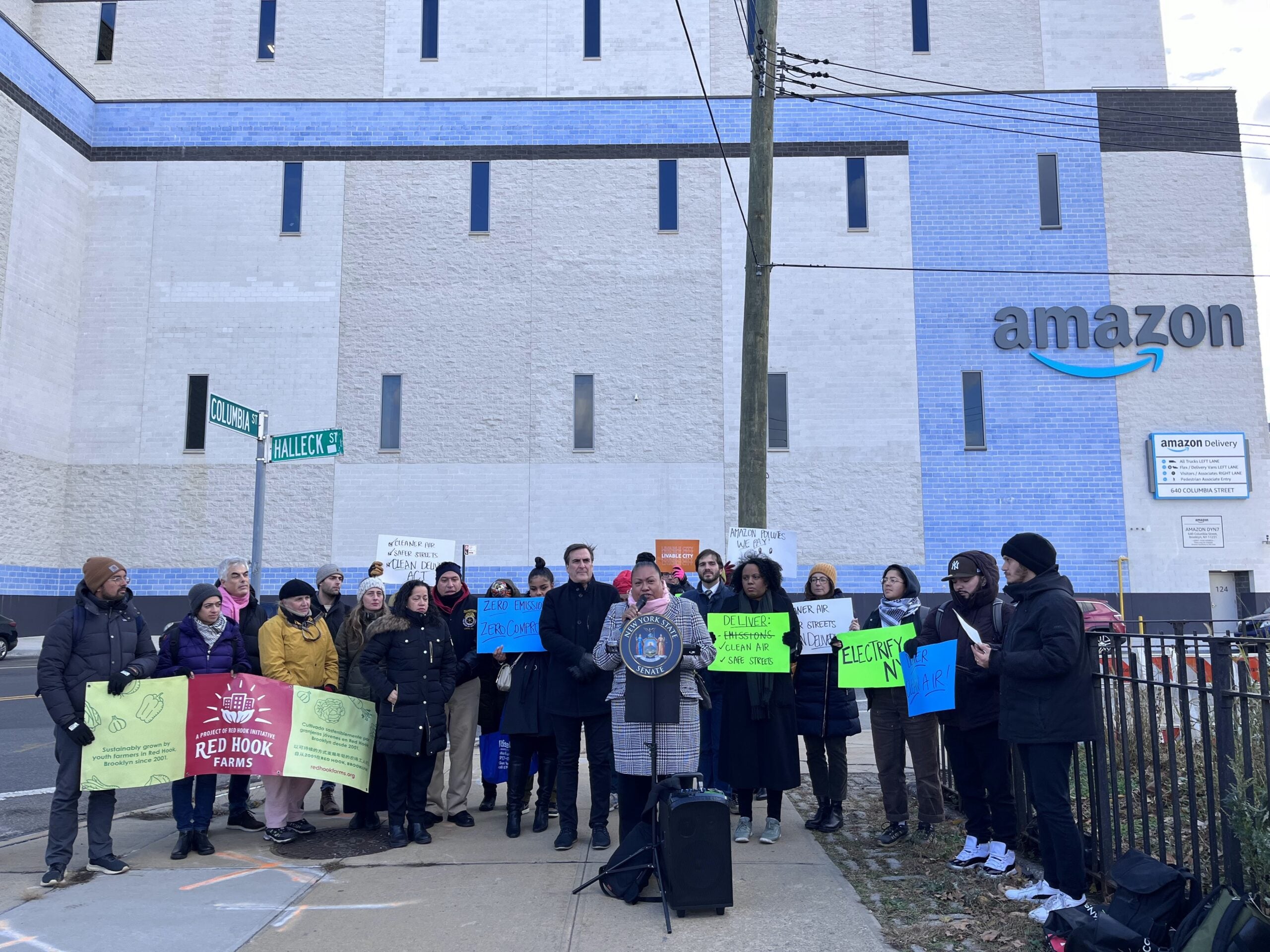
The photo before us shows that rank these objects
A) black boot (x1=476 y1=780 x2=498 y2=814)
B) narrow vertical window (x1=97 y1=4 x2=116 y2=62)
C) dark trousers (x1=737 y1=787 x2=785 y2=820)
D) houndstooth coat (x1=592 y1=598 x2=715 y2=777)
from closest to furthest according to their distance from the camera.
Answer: houndstooth coat (x1=592 y1=598 x2=715 y2=777)
dark trousers (x1=737 y1=787 x2=785 y2=820)
black boot (x1=476 y1=780 x2=498 y2=814)
narrow vertical window (x1=97 y1=4 x2=116 y2=62)

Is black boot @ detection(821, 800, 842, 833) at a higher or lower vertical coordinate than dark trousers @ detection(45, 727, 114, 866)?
lower

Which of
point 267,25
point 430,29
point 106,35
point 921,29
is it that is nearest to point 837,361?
point 921,29

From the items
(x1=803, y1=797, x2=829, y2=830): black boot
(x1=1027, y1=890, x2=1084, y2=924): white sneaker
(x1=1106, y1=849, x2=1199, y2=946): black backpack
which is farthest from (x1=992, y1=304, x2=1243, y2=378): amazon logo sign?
(x1=1106, y1=849, x2=1199, y2=946): black backpack

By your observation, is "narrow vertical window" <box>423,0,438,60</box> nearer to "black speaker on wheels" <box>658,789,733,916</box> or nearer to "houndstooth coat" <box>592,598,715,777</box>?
"houndstooth coat" <box>592,598,715,777</box>

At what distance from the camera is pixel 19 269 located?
82.5ft

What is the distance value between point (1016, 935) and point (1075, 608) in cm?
177

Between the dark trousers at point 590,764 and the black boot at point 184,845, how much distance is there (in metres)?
2.67

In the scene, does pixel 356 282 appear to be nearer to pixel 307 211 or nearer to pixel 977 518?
pixel 307 211

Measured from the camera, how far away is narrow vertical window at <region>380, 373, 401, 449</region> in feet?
87.8

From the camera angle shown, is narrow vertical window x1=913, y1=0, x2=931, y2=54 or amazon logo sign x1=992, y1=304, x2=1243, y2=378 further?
narrow vertical window x1=913, y1=0, x2=931, y2=54

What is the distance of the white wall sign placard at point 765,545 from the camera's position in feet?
32.5

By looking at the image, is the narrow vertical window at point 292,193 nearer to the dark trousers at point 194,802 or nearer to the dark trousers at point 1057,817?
the dark trousers at point 194,802

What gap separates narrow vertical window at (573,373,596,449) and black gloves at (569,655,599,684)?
1915 centimetres

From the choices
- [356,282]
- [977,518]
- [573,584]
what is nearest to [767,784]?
[573,584]
